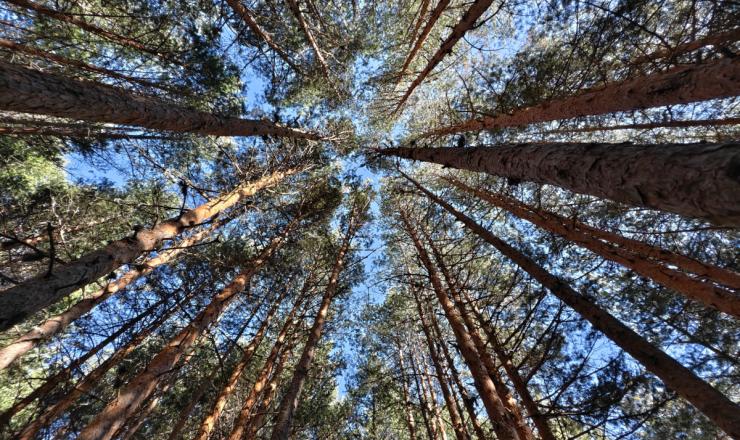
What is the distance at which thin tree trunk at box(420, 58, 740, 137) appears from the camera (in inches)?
133

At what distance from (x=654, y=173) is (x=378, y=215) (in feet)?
46.2

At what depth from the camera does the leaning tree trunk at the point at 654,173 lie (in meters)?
1.41

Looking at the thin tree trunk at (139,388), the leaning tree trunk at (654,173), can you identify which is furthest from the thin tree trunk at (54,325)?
the leaning tree trunk at (654,173)

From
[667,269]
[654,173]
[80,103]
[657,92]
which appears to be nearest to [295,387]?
[80,103]

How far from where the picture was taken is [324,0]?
9.83m

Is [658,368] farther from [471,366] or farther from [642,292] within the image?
[642,292]

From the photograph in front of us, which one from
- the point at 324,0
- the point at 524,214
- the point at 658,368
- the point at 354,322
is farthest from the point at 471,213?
the point at 324,0

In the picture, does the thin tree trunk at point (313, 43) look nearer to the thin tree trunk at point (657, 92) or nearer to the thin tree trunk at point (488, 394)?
the thin tree trunk at point (657, 92)

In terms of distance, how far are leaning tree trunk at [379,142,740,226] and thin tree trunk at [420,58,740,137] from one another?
7.06 feet

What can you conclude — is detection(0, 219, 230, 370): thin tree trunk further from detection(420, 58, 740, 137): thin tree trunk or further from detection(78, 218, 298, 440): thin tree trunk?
detection(420, 58, 740, 137): thin tree trunk

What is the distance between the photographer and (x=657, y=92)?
3865 mm

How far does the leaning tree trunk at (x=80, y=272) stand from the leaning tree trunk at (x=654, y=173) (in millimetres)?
4798

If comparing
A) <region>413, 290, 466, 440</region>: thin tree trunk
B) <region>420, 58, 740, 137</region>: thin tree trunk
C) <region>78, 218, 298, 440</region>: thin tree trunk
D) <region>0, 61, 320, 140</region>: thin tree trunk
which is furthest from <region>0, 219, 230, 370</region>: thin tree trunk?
<region>420, 58, 740, 137</region>: thin tree trunk

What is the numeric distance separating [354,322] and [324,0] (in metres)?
11.5
